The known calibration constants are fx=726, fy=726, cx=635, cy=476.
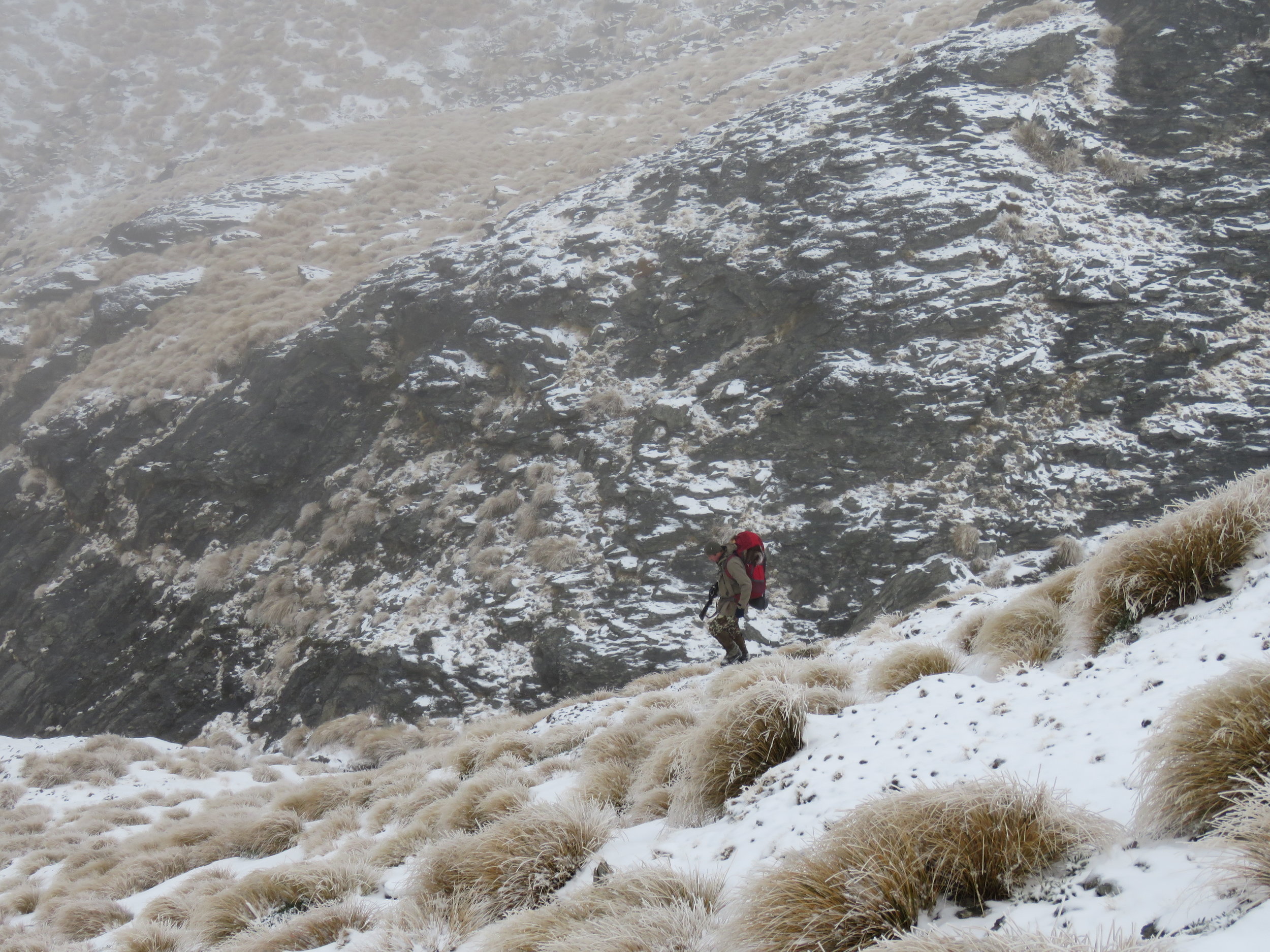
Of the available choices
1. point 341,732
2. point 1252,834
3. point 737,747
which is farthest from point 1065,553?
point 341,732

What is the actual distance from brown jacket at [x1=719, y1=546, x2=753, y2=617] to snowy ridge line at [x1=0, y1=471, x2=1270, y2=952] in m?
1.42

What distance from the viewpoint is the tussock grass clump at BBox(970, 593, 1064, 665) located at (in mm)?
4023

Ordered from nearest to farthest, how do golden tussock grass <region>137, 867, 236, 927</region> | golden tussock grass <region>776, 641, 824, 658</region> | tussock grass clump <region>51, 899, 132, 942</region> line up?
golden tussock grass <region>137, 867, 236, 927</region>, tussock grass clump <region>51, 899, 132, 942</region>, golden tussock grass <region>776, 641, 824, 658</region>

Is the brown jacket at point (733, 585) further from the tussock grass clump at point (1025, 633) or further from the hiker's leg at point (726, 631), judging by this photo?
the tussock grass clump at point (1025, 633)

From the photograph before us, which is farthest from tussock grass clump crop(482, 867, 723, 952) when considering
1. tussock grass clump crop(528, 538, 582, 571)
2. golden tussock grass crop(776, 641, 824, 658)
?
tussock grass clump crop(528, 538, 582, 571)

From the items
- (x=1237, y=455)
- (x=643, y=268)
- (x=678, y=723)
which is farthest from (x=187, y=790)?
(x=1237, y=455)

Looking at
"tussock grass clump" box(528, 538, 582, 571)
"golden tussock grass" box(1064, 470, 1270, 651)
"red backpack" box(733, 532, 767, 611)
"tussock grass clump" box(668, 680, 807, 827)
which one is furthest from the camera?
"tussock grass clump" box(528, 538, 582, 571)

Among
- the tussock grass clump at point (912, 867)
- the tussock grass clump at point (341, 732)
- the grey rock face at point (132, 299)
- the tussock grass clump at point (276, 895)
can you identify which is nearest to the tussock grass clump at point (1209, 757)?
the tussock grass clump at point (912, 867)

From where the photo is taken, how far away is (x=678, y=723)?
5.51 m

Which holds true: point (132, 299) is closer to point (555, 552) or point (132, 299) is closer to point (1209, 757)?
point (555, 552)

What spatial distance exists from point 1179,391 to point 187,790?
49.1ft

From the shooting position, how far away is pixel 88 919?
5.56m

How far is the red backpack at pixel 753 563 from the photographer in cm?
848

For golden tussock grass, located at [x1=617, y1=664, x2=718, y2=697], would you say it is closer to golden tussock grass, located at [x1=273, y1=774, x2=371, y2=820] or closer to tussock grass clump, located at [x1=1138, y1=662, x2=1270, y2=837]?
golden tussock grass, located at [x1=273, y1=774, x2=371, y2=820]
